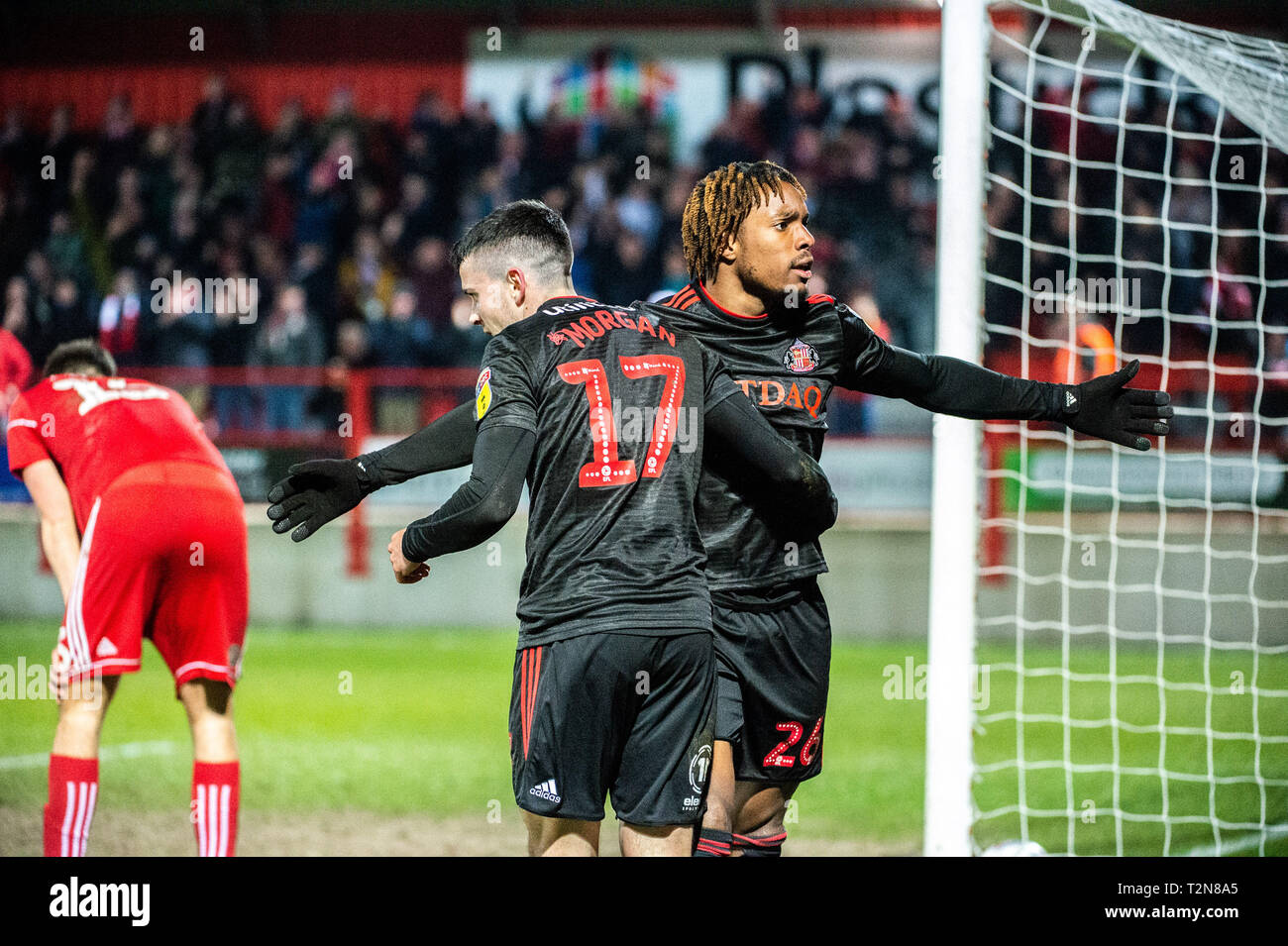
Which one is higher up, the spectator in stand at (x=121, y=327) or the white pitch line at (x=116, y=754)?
the spectator in stand at (x=121, y=327)

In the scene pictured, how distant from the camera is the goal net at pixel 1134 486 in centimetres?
511

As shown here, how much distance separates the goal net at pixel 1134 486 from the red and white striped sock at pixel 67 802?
2513 mm

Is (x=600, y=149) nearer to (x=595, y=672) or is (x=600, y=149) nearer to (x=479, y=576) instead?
(x=479, y=576)

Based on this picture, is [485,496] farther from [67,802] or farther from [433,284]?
[433,284]

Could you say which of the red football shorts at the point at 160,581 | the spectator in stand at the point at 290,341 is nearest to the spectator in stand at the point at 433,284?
the spectator in stand at the point at 290,341

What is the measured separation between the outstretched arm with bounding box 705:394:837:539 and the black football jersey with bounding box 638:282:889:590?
0.69 ft

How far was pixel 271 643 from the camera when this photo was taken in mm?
10078

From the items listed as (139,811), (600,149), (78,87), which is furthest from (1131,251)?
(78,87)

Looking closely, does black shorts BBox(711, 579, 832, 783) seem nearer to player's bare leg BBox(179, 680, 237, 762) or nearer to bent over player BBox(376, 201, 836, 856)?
bent over player BBox(376, 201, 836, 856)

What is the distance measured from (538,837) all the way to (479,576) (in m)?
7.74

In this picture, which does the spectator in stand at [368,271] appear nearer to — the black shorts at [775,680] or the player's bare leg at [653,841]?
the black shorts at [775,680]

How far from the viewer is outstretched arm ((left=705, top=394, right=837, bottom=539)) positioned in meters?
3.01

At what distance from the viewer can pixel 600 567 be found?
287 centimetres
